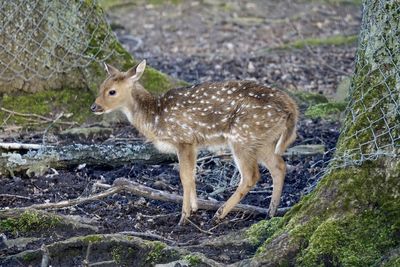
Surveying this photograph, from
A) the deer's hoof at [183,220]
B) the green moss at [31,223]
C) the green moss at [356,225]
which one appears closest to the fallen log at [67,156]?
the deer's hoof at [183,220]

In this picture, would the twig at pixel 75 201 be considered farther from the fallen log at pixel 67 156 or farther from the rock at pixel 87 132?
the rock at pixel 87 132

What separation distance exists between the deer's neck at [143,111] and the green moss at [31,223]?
1426 millimetres

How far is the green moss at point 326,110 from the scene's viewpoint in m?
10.2

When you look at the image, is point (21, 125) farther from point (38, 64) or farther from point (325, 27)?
point (325, 27)

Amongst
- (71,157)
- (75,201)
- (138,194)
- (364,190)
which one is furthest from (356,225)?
(71,157)

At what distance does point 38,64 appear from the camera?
9.83 metres

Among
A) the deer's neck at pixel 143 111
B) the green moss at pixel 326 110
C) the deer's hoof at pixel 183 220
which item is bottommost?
the green moss at pixel 326 110

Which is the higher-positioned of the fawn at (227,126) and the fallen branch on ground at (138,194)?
the fawn at (227,126)

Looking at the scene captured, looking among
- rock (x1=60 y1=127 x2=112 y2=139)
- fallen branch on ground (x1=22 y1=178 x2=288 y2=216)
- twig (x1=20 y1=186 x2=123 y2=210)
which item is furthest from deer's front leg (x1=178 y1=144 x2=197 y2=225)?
rock (x1=60 y1=127 x2=112 y2=139)

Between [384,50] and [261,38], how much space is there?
1027 centimetres

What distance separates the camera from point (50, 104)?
9.88 meters

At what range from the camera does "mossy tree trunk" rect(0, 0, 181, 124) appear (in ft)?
31.7

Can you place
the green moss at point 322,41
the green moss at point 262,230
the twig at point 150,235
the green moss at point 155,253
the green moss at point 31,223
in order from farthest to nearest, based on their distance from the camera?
the green moss at point 322,41 → the green moss at point 31,223 → the twig at point 150,235 → the green moss at point 262,230 → the green moss at point 155,253

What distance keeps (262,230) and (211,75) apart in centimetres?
662
